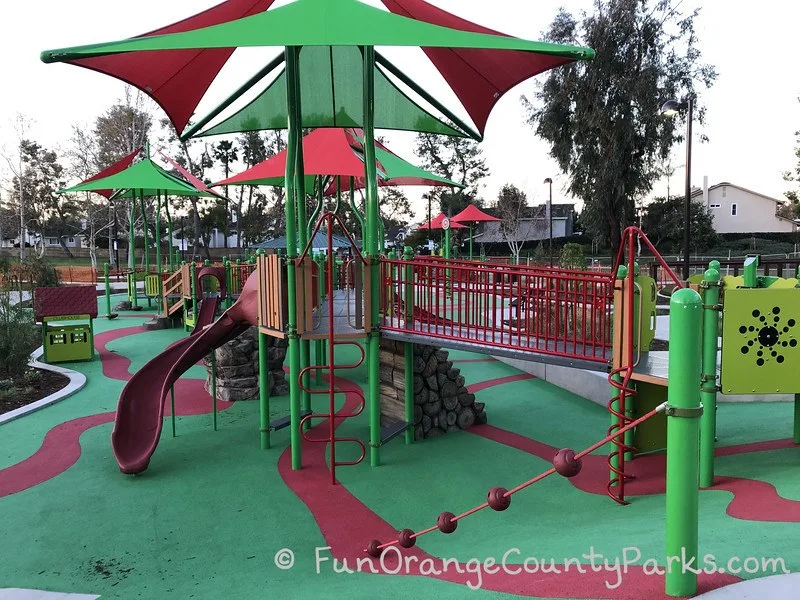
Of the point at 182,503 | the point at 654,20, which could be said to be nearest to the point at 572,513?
the point at 182,503

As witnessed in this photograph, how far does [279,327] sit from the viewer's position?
7082mm

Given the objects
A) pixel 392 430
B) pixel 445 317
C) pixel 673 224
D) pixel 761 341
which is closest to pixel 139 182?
pixel 392 430

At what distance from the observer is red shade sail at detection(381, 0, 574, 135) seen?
7176 millimetres

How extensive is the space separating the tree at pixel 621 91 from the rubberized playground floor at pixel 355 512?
84.5 ft

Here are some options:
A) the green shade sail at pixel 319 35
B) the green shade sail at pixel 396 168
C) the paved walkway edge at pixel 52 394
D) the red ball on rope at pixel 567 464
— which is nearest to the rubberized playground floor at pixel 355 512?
the paved walkway edge at pixel 52 394

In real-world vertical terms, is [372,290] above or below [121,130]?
below

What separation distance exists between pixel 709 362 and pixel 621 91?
2964cm

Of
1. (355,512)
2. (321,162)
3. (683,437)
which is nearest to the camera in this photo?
(683,437)

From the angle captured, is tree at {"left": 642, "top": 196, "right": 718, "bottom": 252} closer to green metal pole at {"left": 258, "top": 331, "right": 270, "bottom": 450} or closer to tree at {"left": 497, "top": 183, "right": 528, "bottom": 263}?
tree at {"left": 497, "top": 183, "right": 528, "bottom": 263}

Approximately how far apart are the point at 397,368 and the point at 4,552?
5008mm

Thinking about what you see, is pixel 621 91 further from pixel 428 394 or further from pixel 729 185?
pixel 729 185

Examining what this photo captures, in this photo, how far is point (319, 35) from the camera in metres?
4.46

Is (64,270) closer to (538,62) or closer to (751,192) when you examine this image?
(538,62)

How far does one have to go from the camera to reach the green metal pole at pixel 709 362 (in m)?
5.19
